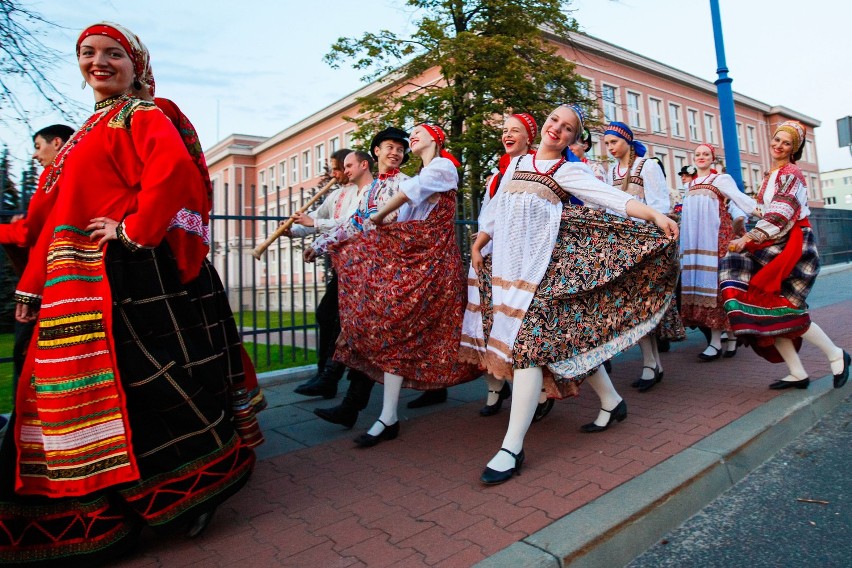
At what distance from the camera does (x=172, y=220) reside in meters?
2.41

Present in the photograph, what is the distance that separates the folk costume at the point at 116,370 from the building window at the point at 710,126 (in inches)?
1859

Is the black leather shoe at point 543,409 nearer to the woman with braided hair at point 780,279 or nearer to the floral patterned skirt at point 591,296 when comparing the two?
the floral patterned skirt at point 591,296

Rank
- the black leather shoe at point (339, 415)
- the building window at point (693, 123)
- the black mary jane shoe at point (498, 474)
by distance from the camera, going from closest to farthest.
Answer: the black mary jane shoe at point (498, 474) → the black leather shoe at point (339, 415) → the building window at point (693, 123)

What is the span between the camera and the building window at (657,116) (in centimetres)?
3828

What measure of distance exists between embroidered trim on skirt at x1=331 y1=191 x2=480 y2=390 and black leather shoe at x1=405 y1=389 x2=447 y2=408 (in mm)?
928

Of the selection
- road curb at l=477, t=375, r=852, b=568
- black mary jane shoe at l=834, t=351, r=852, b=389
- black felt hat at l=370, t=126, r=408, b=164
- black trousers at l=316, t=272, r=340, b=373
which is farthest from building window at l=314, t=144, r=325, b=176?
road curb at l=477, t=375, r=852, b=568

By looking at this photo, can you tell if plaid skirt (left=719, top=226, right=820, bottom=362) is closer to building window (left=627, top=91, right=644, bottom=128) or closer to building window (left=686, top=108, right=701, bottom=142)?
building window (left=627, top=91, right=644, bottom=128)

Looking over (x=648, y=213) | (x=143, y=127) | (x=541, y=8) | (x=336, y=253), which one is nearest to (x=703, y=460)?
(x=648, y=213)

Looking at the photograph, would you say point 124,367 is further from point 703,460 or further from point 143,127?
point 703,460

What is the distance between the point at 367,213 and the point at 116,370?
6.83 feet

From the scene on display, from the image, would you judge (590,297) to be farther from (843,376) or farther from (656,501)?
(843,376)

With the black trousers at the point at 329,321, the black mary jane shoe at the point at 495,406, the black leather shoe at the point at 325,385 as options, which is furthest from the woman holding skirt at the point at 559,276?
the black leather shoe at the point at 325,385

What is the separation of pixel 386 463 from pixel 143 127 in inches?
83.8

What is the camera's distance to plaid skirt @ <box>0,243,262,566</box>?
216 centimetres
